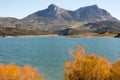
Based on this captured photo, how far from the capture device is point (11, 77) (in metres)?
49.2

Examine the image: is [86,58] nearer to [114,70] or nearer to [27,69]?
[114,70]

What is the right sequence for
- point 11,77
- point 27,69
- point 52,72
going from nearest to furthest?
1. point 11,77
2. point 27,69
3. point 52,72

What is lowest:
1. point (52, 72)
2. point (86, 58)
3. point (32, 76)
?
point (52, 72)

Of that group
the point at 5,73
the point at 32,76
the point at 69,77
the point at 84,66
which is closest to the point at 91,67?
the point at 84,66

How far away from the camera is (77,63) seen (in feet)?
169

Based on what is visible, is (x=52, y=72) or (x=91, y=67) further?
(x=52, y=72)

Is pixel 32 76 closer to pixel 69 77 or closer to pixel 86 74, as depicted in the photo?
pixel 69 77

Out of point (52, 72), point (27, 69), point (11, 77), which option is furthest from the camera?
point (52, 72)

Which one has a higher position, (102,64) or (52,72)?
(102,64)

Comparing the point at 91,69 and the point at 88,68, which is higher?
the point at 88,68

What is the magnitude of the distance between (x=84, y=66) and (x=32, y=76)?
383 inches

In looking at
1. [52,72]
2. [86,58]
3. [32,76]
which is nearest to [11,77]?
[32,76]

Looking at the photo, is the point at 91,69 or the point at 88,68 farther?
the point at 88,68

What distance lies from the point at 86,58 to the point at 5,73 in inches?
573
